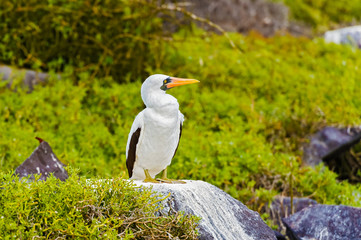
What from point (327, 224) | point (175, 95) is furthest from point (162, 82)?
point (175, 95)

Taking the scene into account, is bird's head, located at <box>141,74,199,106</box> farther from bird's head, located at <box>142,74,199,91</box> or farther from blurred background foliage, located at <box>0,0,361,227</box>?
blurred background foliage, located at <box>0,0,361,227</box>

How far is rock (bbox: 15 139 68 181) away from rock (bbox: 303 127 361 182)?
291cm

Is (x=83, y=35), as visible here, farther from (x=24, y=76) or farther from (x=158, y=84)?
(x=158, y=84)

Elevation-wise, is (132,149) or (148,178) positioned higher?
(132,149)

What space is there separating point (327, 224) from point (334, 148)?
2167 millimetres

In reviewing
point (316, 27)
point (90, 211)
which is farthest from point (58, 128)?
point (316, 27)

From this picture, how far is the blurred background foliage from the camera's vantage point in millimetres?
5389

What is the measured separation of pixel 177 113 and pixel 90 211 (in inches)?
40.9

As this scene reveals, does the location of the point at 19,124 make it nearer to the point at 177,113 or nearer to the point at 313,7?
the point at 177,113

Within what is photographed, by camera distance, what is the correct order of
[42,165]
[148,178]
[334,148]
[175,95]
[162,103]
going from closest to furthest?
[162,103]
[148,178]
[42,165]
[334,148]
[175,95]

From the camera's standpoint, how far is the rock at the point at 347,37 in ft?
30.5

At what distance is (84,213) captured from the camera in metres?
3.04

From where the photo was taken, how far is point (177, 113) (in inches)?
147

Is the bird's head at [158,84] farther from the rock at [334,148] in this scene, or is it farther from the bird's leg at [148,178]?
the rock at [334,148]
